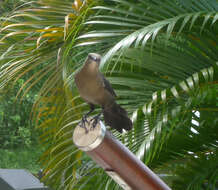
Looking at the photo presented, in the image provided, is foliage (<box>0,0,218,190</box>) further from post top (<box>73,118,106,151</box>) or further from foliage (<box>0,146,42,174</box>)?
foliage (<box>0,146,42,174</box>)

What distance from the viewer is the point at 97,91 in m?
0.59

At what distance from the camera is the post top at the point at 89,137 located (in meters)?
0.52

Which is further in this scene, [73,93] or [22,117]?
[22,117]

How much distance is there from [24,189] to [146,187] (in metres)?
2.09

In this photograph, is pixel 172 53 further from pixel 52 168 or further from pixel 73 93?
pixel 52 168

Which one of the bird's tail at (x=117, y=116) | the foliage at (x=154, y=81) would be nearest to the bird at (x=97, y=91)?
the bird's tail at (x=117, y=116)

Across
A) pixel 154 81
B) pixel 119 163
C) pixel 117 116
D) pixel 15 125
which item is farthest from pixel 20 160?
pixel 119 163

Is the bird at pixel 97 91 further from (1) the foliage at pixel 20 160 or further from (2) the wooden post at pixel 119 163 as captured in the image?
(1) the foliage at pixel 20 160

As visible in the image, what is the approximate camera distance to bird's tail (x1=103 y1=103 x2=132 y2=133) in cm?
63

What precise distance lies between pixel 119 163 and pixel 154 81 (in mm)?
915

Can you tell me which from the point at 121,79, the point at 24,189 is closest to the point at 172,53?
the point at 121,79

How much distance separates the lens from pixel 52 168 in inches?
61.5

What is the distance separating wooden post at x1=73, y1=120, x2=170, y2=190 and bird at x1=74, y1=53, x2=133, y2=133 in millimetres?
61

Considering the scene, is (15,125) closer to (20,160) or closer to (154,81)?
(20,160)
